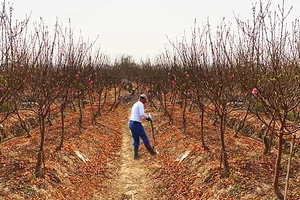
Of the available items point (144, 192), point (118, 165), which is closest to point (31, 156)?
point (118, 165)

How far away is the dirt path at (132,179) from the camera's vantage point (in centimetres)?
709

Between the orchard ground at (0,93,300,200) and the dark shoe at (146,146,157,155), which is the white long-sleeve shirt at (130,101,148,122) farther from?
the orchard ground at (0,93,300,200)

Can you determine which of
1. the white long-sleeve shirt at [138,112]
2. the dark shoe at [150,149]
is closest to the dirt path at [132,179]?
the dark shoe at [150,149]

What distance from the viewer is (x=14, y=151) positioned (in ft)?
28.4

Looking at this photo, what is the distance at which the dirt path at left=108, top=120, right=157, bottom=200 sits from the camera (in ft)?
23.3

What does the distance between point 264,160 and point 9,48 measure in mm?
6653

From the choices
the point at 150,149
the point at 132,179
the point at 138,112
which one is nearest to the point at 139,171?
the point at 132,179

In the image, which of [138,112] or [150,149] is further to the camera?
[150,149]

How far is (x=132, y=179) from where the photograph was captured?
8086 mm

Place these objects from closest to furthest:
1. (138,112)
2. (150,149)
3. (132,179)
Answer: (132,179) < (138,112) < (150,149)

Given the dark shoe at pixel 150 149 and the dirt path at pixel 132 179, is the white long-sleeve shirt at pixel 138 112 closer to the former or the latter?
the dark shoe at pixel 150 149

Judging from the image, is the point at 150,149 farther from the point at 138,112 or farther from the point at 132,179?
the point at 132,179

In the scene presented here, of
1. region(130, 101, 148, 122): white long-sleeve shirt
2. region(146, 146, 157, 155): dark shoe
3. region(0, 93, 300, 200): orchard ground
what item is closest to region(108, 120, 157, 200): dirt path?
region(0, 93, 300, 200): orchard ground

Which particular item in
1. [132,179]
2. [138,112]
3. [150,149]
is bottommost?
[132,179]
